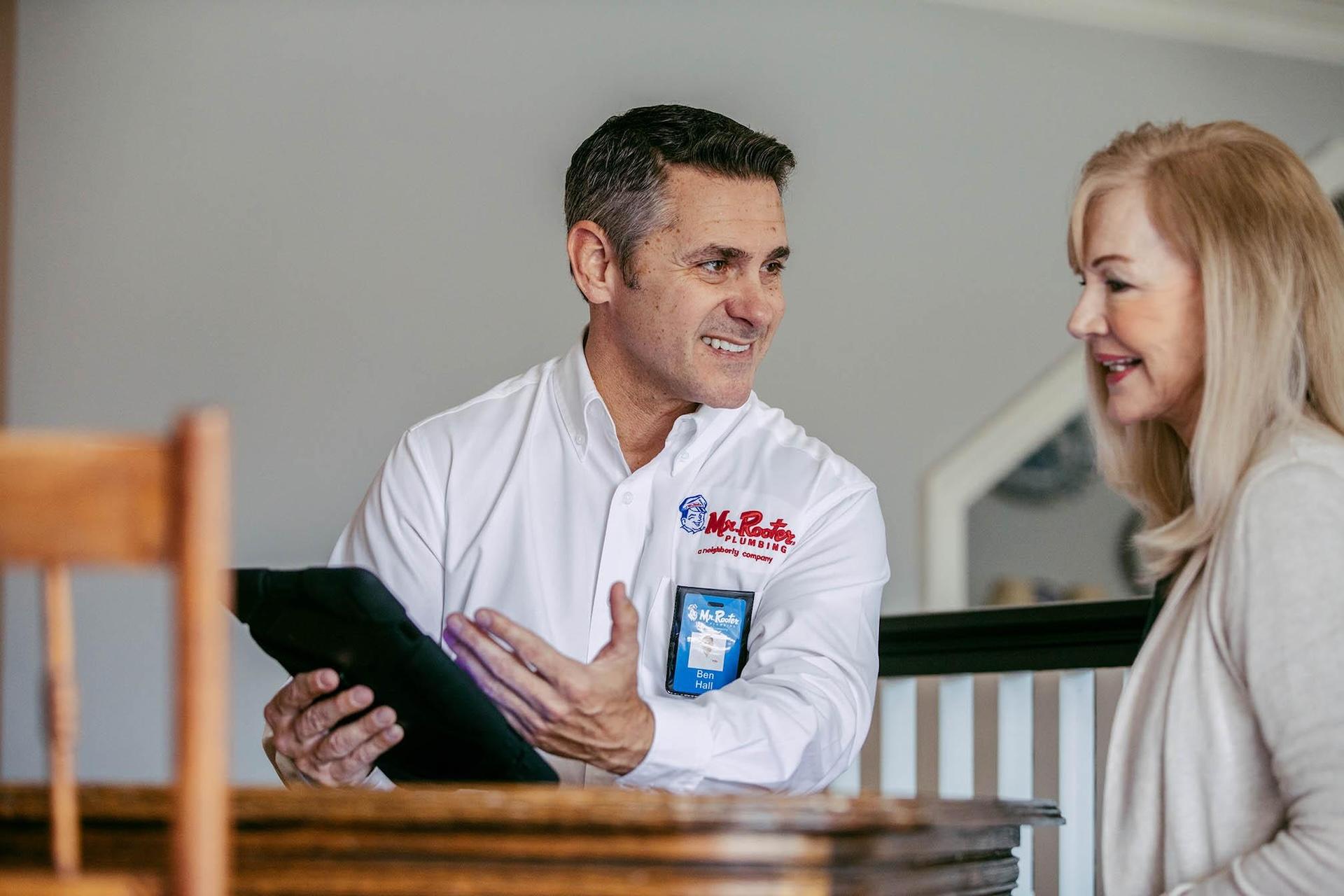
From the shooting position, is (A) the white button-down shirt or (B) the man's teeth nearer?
(A) the white button-down shirt

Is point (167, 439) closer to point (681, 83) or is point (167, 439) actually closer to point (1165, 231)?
point (1165, 231)

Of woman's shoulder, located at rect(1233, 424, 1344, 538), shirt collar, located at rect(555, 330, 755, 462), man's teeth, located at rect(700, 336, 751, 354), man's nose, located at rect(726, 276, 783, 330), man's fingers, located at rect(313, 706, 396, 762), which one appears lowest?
man's fingers, located at rect(313, 706, 396, 762)

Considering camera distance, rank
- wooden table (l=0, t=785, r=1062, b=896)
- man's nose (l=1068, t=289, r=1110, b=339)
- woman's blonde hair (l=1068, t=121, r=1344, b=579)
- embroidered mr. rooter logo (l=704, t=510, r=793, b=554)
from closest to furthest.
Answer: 1. wooden table (l=0, t=785, r=1062, b=896)
2. woman's blonde hair (l=1068, t=121, r=1344, b=579)
3. man's nose (l=1068, t=289, r=1110, b=339)
4. embroidered mr. rooter logo (l=704, t=510, r=793, b=554)

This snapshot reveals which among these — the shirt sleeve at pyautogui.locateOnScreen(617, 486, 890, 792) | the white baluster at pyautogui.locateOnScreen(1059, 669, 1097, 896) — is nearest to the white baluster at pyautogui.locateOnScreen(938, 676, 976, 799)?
the white baluster at pyautogui.locateOnScreen(1059, 669, 1097, 896)

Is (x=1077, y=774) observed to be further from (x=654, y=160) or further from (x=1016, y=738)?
(x=654, y=160)

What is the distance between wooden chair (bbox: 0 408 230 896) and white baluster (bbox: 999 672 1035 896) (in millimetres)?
1779

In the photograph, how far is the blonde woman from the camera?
1.26 metres

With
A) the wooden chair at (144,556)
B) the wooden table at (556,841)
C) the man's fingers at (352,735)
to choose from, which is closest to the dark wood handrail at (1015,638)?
the man's fingers at (352,735)

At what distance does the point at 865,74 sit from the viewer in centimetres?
436

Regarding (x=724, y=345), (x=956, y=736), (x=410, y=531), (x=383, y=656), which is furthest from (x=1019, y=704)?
(x=383, y=656)

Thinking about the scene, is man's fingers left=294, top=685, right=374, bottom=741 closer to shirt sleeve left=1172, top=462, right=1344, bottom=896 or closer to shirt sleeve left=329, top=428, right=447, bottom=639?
shirt sleeve left=329, top=428, right=447, bottom=639

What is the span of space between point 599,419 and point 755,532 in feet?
0.98

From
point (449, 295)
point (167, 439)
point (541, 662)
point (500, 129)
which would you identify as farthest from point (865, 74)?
point (167, 439)

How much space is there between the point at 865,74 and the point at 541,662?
323 cm
